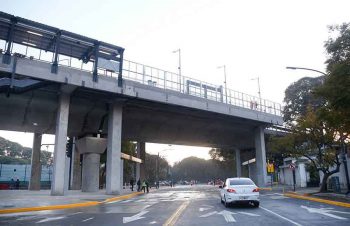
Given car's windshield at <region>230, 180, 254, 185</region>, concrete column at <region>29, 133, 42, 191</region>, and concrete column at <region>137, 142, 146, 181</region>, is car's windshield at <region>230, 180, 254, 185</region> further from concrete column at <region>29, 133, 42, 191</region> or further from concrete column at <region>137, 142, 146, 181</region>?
concrete column at <region>137, 142, 146, 181</region>

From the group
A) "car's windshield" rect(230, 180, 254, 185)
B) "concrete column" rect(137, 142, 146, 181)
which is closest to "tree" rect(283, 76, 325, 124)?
"concrete column" rect(137, 142, 146, 181)

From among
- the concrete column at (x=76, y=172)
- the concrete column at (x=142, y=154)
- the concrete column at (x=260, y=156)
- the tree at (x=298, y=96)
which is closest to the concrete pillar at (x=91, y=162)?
the concrete column at (x=76, y=172)

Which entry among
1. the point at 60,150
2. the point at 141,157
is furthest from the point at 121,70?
the point at 141,157

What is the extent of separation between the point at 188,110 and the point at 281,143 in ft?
34.8

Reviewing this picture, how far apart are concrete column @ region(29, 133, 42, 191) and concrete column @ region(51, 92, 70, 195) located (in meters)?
19.3

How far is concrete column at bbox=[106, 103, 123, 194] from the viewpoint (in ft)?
108

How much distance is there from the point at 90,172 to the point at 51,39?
48.7 ft

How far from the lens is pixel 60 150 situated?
97.7ft

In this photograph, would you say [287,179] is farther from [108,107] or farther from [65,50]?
[65,50]

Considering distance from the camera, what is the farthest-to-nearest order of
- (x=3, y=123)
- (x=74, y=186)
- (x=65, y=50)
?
(x=74, y=186)
(x=3, y=123)
(x=65, y=50)

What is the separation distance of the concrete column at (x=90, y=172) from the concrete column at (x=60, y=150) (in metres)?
7.71

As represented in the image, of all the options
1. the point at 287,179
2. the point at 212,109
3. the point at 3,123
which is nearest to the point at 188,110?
the point at 212,109

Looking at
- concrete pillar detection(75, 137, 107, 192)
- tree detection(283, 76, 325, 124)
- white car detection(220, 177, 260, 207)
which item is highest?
tree detection(283, 76, 325, 124)

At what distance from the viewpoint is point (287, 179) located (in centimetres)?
6100
